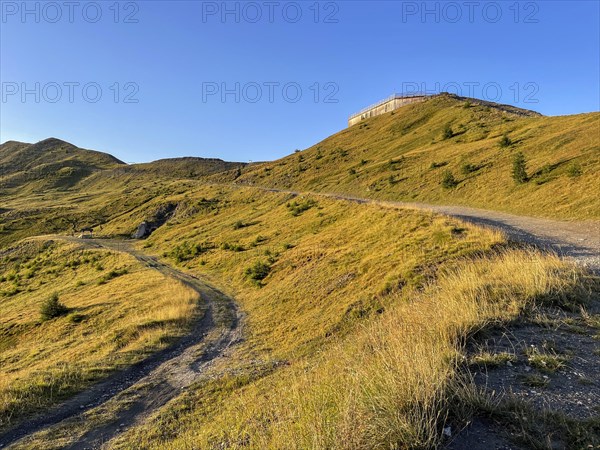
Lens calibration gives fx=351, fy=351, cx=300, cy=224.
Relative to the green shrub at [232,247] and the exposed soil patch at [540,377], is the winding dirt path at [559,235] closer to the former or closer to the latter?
the exposed soil patch at [540,377]

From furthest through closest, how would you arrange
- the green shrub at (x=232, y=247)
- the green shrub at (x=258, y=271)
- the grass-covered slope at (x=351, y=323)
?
the green shrub at (x=232, y=247)
the green shrub at (x=258, y=271)
the grass-covered slope at (x=351, y=323)

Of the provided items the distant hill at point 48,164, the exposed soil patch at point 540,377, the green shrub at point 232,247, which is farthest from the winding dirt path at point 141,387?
the distant hill at point 48,164

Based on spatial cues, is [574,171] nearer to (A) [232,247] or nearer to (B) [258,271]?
(B) [258,271]

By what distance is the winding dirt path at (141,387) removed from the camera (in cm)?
923

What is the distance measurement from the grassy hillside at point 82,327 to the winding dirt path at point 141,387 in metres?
0.56

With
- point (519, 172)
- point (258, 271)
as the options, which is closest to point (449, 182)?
point (519, 172)

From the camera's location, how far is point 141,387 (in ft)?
37.4

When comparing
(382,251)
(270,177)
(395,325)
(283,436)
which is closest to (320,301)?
(382,251)

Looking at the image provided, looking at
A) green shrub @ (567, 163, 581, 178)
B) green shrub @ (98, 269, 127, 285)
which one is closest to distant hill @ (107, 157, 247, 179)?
green shrub @ (98, 269, 127, 285)

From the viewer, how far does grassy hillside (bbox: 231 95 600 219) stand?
25.6 meters

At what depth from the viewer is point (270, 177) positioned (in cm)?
8250

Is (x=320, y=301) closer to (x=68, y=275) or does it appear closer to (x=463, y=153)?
(x=463, y=153)

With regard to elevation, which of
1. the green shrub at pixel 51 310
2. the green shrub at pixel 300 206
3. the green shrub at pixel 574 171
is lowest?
the green shrub at pixel 51 310

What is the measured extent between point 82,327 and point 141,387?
1252cm
